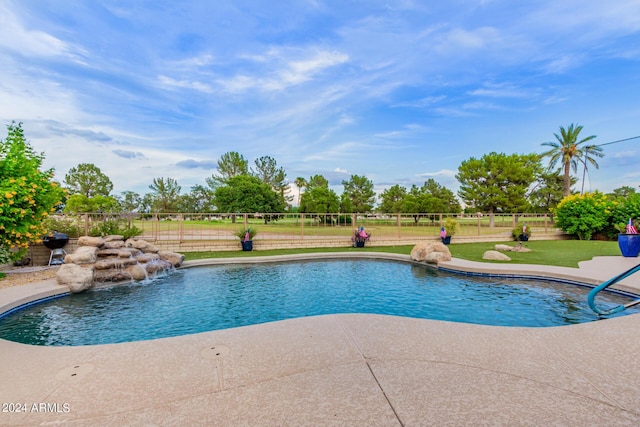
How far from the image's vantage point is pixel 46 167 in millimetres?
8297

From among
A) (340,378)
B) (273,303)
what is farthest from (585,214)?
(340,378)

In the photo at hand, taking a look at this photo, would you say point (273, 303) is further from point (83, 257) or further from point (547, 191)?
point (547, 191)

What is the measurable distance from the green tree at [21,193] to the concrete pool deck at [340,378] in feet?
15.8

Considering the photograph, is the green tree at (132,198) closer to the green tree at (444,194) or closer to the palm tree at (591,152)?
the green tree at (444,194)

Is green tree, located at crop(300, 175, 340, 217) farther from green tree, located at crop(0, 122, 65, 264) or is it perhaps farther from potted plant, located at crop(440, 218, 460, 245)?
green tree, located at crop(0, 122, 65, 264)

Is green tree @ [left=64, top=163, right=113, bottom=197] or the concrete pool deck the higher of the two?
green tree @ [left=64, top=163, right=113, bottom=197]

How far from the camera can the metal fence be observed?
1138cm

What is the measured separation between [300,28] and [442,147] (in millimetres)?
12737

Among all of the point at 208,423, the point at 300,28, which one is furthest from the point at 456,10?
the point at 208,423

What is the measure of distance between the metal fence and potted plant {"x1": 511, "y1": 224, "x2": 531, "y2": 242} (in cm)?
55

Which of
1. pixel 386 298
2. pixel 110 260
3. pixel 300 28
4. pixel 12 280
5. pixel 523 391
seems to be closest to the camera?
pixel 523 391

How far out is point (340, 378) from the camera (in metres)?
2.57

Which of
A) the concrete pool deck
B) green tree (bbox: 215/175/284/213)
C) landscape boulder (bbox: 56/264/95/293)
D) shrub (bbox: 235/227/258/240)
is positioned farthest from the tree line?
the concrete pool deck

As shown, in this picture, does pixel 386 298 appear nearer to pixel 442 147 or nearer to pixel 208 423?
pixel 208 423
